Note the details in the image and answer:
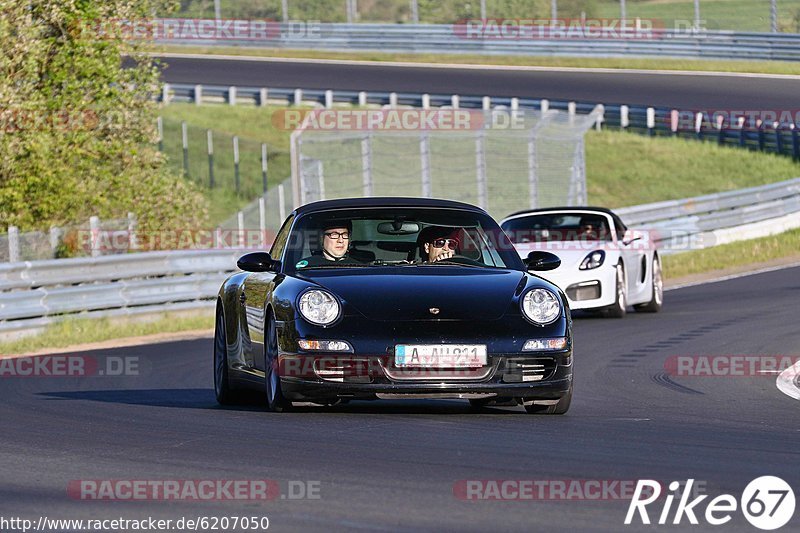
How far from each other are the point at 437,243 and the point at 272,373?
1375 millimetres

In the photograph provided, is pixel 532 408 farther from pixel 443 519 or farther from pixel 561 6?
pixel 561 6

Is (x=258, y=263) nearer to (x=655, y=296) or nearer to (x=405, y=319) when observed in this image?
(x=405, y=319)

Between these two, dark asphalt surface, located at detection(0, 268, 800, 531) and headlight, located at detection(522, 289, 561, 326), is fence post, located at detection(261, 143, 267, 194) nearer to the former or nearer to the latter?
dark asphalt surface, located at detection(0, 268, 800, 531)

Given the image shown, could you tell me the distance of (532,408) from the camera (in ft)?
32.7

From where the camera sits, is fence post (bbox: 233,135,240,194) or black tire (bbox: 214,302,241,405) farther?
fence post (bbox: 233,135,240,194)

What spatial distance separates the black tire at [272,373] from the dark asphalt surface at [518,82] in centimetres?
3252

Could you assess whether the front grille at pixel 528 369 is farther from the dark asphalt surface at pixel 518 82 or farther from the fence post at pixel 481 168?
the dark asphalt surface at pixel 518 82

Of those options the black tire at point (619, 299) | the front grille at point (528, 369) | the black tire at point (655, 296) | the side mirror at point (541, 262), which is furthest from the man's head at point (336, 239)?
the black tire at point (655, 296)

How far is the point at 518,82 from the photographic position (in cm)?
4706

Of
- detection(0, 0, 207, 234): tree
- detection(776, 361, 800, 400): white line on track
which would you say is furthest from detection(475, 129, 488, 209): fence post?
detection(776, 361, 800, 400): white line on track

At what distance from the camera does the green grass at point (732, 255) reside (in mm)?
27547

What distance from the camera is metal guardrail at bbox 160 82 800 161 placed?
40.4m

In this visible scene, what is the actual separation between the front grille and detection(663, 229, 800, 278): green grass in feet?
59.0

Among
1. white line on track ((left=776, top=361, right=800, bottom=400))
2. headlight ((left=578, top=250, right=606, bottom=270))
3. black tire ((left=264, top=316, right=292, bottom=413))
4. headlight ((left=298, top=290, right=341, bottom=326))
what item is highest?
headlight ((left=298, top=290, right=341, bottom=326))
